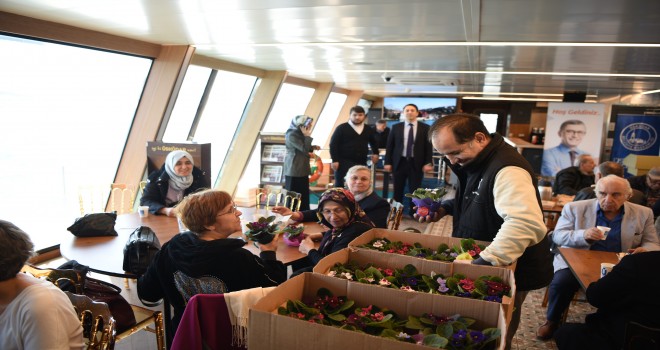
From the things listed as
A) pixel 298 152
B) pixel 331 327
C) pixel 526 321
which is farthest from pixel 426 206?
pixel 298 152

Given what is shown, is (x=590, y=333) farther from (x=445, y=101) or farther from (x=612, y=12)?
(x=445, y=101)

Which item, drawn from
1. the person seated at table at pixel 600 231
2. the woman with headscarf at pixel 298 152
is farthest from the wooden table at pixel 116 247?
the woman with headscarf at pixel 298 152

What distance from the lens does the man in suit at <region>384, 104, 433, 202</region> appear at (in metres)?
6.89

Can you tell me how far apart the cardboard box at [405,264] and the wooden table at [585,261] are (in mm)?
1076

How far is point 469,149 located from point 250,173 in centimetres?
834

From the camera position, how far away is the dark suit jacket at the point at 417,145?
22.6 feet

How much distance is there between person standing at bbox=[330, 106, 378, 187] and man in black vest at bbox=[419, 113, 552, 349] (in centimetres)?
450

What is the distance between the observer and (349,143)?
6965 mm

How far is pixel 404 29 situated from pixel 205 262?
3085 millimetres

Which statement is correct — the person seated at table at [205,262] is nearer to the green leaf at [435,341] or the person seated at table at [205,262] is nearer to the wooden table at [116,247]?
the wooden table at [116,247]

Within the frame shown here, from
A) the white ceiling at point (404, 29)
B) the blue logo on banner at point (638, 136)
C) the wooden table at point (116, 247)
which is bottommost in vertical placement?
the wooden table at point (116, 247)

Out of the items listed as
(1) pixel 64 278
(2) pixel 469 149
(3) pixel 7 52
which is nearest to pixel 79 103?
(3) pixel 7 52

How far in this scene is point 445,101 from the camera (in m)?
13.1

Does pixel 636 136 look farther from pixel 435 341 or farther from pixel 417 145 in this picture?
pixel 435 341
